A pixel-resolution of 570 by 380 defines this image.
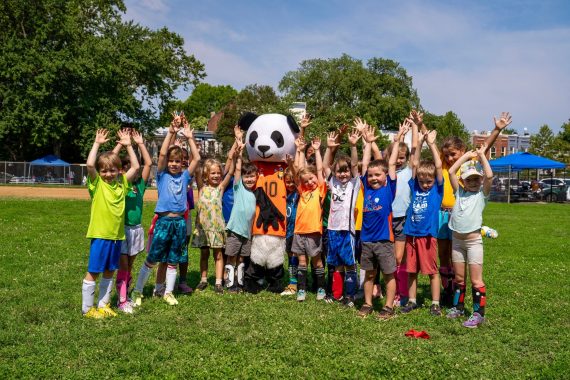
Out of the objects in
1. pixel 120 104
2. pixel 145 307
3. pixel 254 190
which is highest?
pixel 120 104

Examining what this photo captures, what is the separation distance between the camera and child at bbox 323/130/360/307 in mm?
7027

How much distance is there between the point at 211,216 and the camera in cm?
770

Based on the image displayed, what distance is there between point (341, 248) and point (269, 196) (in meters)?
1.33

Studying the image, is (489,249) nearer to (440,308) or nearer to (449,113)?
(440,308)

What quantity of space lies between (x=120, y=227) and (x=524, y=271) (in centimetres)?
719

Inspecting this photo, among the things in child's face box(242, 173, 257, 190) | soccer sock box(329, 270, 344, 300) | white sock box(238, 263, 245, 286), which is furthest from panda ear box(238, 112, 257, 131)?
soccer sock box(329, 270, 344, 300)

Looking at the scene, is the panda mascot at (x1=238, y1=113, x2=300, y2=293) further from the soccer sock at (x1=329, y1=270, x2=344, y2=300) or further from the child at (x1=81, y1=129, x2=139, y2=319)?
the child at (x1=81, y1=129, x2=139, y2=319)

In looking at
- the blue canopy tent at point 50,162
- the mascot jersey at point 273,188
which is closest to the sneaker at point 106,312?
the mascot jersey at point 273,188

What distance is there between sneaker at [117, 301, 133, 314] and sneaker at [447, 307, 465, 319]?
385 cm

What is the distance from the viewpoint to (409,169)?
7258mm

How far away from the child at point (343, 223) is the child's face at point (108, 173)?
111 inches

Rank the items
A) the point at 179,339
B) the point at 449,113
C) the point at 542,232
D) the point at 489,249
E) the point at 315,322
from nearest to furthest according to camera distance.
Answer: the point at 179,339 → the point at 315,322 → the point at 489,249 → the point at 542,232 → the point at 449,113

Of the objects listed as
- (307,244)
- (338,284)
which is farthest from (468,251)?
(307,244)

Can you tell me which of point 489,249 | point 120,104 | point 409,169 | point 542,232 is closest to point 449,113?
point 120,104
